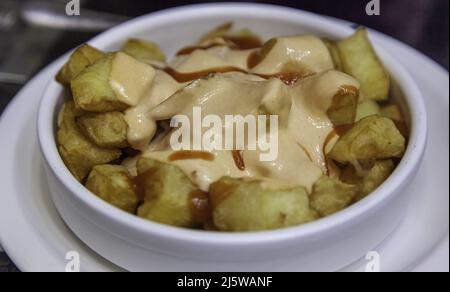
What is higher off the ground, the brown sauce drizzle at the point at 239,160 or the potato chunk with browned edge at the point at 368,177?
the brown sauce drizzle at the point at 239,160

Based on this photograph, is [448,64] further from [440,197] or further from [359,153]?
[359,153]

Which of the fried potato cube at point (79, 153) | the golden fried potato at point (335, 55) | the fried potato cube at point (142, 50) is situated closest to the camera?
the fried potato cube at point (79, 153)

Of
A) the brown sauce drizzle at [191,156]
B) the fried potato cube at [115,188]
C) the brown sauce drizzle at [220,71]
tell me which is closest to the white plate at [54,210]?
the fried potato cube at [115,188]

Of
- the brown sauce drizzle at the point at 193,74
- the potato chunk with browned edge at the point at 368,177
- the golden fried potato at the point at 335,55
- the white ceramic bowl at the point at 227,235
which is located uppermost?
the golden fried potato at the point at 335,55

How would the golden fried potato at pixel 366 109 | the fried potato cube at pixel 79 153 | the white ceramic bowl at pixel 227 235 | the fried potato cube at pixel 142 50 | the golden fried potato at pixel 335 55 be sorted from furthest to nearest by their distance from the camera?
the fried potato cube at pixel 142 50 → the golden fried potato at pixel 335 55 → the golden fried potato at pixel 366 109 → the fried potato cube at pixel 79 153 → the white ceramic bowl at pixel 227 235

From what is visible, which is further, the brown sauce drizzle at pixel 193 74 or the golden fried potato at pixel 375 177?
the brown sauce drizzle at pixel 193 74

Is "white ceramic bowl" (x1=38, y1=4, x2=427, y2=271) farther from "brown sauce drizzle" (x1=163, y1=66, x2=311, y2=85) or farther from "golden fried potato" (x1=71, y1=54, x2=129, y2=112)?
"brown sauce drizzle" (x1=163, y1=66, x2=311, y2=85)

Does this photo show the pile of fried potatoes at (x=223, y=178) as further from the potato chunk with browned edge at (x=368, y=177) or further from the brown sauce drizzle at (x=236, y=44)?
the brown sauce drizzle at (x=236, y=44)
